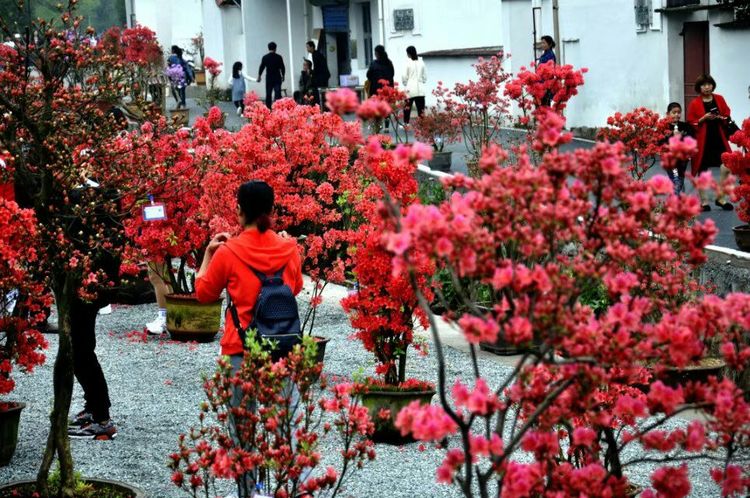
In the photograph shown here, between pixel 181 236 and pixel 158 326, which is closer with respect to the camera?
pixel 181 236

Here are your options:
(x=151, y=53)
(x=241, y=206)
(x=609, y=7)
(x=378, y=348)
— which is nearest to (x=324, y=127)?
(x=378, y=348)

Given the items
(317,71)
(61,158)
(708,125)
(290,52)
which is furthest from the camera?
(290,52)

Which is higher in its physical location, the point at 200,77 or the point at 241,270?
the point at 200,77

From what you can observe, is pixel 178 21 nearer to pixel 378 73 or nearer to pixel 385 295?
pixel 378 73

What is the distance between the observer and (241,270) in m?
7.03

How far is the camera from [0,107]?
7.80 meters

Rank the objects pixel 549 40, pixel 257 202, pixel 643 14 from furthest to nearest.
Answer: pixel 549 40 → pixel 643 14 → pixel 257 202

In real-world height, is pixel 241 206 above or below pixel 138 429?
above

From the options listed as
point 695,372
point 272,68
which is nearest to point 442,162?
point 272,68

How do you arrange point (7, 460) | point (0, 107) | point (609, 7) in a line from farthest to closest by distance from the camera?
point (609, 7) < point (7, 460) < point (0, 107)

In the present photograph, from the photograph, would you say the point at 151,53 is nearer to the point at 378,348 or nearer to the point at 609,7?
the point at 609,7

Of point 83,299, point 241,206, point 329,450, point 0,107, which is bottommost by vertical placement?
point 329,450

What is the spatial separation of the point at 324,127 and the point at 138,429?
4.03 metres

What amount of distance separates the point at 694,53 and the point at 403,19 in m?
13.1
